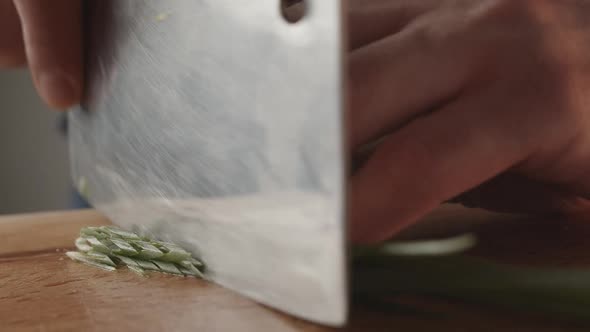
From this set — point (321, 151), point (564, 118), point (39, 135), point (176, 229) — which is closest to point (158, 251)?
point (176, 229)

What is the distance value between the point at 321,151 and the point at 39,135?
296 cm

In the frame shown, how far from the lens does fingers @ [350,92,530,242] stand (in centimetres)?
50

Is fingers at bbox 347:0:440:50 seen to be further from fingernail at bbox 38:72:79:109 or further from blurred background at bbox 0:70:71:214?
blurred background at bbox 0:70:71:214

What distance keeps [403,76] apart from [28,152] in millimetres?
2881

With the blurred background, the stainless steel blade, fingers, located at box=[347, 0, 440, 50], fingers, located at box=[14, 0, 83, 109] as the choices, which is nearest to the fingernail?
fingers, located at box=[14, 0, 83, 109]

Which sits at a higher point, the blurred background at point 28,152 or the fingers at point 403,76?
the fingers at point 403,76

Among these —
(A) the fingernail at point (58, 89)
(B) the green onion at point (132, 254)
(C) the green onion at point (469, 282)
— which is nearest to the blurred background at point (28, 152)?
(A) the fingernail at point (58, 89)

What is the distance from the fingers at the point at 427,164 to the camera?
50cm

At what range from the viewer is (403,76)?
1.76ft

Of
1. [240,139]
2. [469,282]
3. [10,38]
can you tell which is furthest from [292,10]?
[10,38]

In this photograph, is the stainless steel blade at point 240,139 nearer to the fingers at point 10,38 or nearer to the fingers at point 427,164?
the fingers at point 427,164

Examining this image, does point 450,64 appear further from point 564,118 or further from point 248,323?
point 248,323

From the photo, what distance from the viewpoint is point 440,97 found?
563mm

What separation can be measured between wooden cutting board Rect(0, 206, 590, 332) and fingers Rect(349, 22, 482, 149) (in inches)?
5.9
